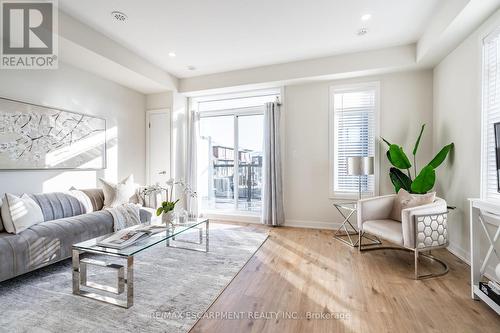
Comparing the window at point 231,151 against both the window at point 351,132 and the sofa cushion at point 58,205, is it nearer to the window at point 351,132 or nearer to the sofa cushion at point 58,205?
the window at point 351,132

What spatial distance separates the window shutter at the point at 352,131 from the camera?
157 inches

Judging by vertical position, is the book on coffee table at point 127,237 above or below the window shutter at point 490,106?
below

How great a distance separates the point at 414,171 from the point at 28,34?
5.46 meters

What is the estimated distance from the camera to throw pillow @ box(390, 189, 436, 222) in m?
2.81

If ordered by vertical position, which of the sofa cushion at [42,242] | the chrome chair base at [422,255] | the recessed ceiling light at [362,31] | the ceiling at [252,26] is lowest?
the chrome chair base at [422,255]

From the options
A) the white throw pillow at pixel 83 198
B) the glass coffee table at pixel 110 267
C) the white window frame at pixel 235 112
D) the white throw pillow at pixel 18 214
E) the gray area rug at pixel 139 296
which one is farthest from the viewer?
the white window frame at pixel 235 112

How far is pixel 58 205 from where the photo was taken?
3.04 metres

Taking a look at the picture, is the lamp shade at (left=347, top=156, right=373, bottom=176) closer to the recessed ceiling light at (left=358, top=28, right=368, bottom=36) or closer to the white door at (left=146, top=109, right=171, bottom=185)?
the recessed ceiling light at (left=358, top=28, right=368, bottom=36)

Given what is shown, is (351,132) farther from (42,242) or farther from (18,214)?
(18,214)

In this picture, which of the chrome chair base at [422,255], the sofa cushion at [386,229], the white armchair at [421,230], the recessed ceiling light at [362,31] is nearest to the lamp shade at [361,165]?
the sofa cushion at [386,229]

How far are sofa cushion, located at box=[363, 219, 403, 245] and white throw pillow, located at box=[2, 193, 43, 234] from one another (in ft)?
12.3

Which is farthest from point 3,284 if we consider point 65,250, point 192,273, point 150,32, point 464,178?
point 464,178

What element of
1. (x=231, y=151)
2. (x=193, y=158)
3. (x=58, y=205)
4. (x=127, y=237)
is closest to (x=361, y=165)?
(x=231, y=151)

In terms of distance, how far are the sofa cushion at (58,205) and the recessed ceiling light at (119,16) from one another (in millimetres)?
2337
